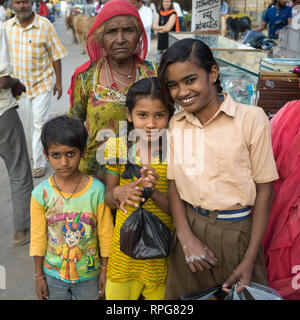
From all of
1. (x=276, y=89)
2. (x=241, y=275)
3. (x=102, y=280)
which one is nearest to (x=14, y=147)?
(x=102, y=280)

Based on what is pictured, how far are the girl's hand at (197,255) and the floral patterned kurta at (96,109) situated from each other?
0.82 metres

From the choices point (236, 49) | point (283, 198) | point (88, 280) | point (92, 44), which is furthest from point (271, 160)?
point (236, 49)

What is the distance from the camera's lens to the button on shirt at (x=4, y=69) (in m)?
2.72

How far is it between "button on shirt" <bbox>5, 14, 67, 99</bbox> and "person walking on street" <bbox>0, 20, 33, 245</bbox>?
1291 millimetres

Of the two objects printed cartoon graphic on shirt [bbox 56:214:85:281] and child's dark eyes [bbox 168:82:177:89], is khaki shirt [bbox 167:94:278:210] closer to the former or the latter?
child's dark eyes [bbox 168:82:177:89]

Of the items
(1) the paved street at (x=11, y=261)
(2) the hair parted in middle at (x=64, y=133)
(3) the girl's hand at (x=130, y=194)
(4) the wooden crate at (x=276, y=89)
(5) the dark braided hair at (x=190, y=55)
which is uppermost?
(5) the dark braided hair at (x=190, y=55)

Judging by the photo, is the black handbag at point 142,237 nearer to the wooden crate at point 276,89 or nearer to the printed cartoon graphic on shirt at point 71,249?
the printed cartoon graphic on shirt at point 71,249

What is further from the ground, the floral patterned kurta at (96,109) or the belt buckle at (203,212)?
the floral patterned kurta at (96,109)

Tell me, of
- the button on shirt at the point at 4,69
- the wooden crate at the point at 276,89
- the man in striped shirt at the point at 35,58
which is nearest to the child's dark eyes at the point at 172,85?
the wooden crate at the point at 276,89

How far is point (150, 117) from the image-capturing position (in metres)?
1.71

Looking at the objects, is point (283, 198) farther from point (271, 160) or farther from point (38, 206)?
point (38, 206)

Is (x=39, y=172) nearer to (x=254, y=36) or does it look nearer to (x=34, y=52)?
(x=34, y=52)

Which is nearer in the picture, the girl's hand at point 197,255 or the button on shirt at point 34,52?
the girl's hand at point 197,255

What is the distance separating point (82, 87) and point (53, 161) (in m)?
0.59
